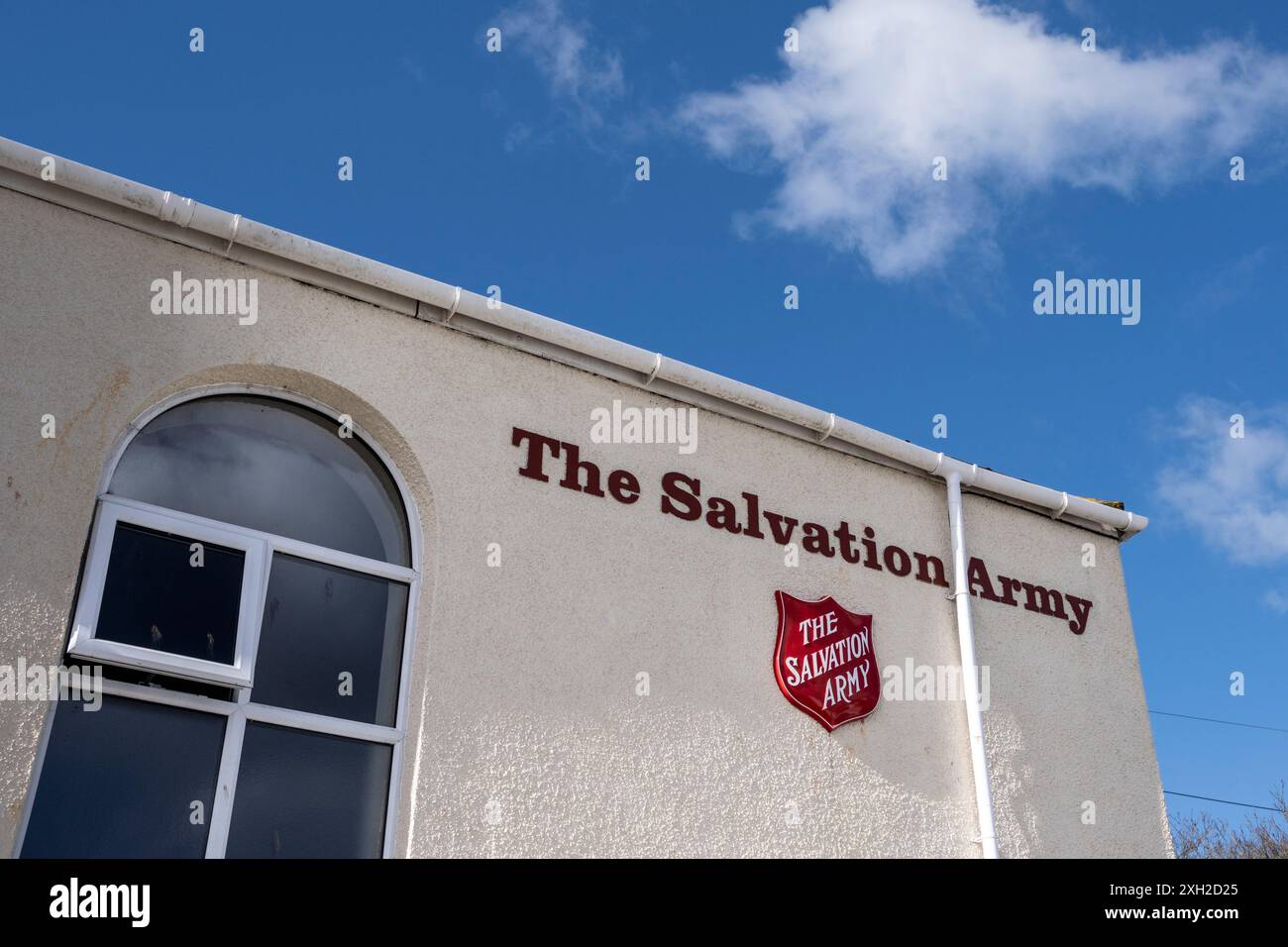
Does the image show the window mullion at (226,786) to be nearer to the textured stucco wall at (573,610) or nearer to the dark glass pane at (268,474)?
the textured stucco wall at (573,610)

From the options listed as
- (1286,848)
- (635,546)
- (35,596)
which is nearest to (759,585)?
(635,546)

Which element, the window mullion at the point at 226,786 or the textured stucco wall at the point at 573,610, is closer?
the window mullion at the point at 226,786

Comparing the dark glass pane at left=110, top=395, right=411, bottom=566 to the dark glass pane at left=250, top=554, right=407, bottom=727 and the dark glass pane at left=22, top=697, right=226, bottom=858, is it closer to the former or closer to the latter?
the dark glass pane at left=250, top=554, right=407, bottom=727

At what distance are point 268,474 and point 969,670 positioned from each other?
3.82 meters

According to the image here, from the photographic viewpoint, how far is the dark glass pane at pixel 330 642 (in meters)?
5.57

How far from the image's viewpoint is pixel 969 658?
7.29 m

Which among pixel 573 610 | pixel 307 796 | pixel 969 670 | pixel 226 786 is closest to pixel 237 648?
pixel 226 786

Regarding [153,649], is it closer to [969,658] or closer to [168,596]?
[168,596]

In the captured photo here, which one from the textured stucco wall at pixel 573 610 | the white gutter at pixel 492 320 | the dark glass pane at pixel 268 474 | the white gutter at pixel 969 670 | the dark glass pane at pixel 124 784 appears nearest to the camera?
the dark glass pane at pixel 124 784

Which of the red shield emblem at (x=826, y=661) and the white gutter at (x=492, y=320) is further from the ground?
the white gutter at (x=492, y=320)

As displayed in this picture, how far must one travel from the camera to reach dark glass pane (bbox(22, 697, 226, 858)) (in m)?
4.88

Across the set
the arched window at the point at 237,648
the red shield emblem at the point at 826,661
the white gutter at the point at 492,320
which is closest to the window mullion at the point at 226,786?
the arched window at the point at 237,648

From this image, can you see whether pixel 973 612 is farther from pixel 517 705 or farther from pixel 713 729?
pixel 517 705
